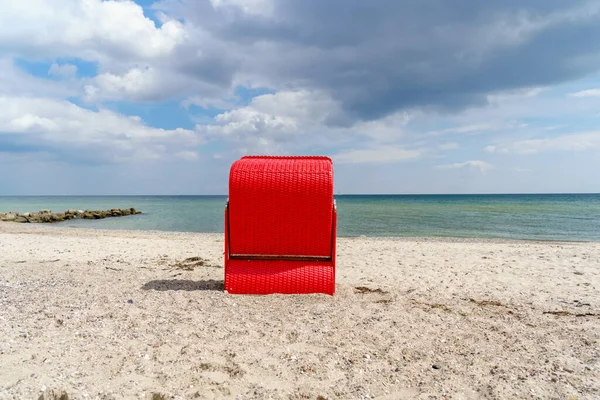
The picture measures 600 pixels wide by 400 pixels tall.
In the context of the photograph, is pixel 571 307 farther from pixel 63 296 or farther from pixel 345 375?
pixel 63 296

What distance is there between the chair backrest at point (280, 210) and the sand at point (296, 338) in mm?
802

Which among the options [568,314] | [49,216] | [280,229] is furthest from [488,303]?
[49,216]

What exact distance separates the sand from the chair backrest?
0.80 meters

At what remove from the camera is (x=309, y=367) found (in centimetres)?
385

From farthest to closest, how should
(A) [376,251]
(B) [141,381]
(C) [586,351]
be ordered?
(A) [376,251]
(C) [586,351]
(B) [141,381]

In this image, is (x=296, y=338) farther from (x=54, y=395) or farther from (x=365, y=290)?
(x=365, y=290)

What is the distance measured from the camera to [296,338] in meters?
4.55

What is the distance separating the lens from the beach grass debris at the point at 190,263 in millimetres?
9477

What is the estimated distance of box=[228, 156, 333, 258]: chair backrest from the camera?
625 cm

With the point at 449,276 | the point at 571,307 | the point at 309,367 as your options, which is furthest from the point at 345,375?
the point at 449,276

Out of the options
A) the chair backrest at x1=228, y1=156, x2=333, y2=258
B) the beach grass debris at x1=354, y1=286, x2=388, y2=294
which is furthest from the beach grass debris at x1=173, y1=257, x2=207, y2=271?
the beach grass debris at x1=354, y1=286, x2=388, y2=294

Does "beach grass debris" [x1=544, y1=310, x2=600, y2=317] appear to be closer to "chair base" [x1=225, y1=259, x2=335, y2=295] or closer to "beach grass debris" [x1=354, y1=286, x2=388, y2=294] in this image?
"beach grass debris" [x1=354, y1=286, x2=388, y2=294]

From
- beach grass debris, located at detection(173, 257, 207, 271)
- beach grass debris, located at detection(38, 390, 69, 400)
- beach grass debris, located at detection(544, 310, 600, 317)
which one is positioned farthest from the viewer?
beach grass debris, located at detection(173, 257, 207, 271)

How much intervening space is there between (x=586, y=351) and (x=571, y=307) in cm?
217
